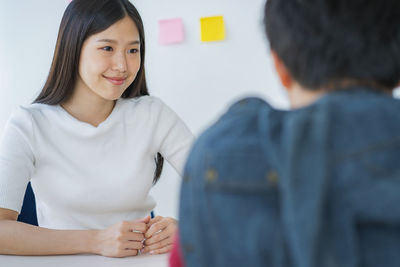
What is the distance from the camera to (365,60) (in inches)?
19.3

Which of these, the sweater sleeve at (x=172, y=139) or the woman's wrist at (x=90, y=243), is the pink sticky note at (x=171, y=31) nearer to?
the sweater sleeve at (x=172, y=139)

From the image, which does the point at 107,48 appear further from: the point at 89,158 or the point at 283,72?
the point at 283,72

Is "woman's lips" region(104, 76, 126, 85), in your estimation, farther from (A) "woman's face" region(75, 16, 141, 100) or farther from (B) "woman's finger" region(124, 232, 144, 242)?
(B) "woman's finger" region(124, 232, 144, 242)

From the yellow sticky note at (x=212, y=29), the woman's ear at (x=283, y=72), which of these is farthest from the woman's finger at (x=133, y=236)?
the yellow sticky note at (x=212, y=29)

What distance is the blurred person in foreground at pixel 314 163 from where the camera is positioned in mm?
414

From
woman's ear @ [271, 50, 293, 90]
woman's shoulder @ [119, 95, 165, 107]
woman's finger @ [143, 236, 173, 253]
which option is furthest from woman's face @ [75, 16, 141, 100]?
woman's ear @ [271, 50, 293, 90]

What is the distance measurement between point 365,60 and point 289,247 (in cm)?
22

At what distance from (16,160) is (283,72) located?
3.09 feet

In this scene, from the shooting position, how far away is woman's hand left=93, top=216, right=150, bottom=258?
3.39ft

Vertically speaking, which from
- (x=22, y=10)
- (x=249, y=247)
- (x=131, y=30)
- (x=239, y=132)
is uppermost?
(x=22, y=10)

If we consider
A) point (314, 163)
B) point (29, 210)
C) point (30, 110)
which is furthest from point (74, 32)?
point (314, 163)

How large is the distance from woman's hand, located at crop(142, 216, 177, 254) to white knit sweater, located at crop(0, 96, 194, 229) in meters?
0.29

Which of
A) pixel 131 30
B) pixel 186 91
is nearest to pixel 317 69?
pixel 131 30

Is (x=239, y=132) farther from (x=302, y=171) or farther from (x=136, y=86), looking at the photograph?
(x=136, y=86)
